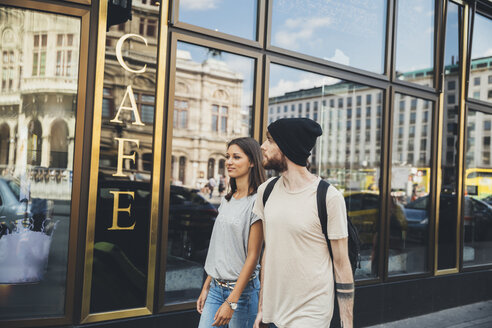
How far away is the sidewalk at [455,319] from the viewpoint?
552cm

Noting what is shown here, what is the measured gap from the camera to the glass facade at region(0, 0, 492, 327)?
3.70 metres

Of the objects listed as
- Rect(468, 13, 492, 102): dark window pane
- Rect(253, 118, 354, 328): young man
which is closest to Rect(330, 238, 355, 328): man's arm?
Rect(253, 118, 354, 328): young man

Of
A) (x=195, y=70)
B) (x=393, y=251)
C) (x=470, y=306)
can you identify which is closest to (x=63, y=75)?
(x=195, y=70)

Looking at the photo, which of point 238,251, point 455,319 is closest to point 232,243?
point 238,251

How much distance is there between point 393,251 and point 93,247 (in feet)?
13.6

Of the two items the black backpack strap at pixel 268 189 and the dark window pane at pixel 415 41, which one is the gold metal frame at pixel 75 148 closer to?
the black backpack strap at pixel 268 189

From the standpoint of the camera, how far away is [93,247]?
3.66m

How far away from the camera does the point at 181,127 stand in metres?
4.44

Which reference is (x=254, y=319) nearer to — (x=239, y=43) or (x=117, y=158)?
(x=117, y=158)

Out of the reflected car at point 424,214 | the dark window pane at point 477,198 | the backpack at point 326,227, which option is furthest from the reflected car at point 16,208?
the dark window pane at point 477,198

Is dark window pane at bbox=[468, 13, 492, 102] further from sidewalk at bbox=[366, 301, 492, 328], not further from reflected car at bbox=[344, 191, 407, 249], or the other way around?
sidewalk at bbox=[366, 301, 492, 328]

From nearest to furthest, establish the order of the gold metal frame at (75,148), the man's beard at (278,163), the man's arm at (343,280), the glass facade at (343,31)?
1. the man's arm at (343,280)
2. the man's beard at (278,163)
3. the gold metal frame at (75,148)
4. the glass facade at (343,31)

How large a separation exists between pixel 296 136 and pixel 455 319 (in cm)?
503

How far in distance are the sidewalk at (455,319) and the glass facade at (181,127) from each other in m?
0.53
